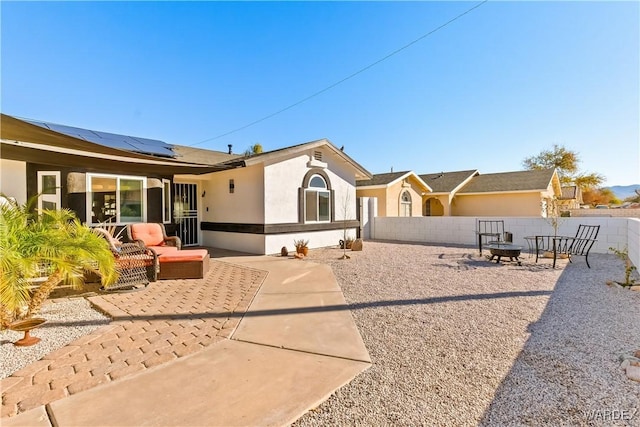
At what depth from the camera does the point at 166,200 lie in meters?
10.8

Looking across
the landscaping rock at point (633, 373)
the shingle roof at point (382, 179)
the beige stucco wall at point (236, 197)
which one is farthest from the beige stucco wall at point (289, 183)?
the landscaping rock at point (633, 373)

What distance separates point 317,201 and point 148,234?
6.28 meters

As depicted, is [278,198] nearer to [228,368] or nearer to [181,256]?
[181,256]

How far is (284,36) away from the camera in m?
12.1

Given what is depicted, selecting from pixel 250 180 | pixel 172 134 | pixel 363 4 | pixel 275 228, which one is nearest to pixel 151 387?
pixel 275 228

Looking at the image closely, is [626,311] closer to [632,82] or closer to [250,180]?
[632,82]

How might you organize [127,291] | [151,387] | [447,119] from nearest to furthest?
[151,387] → [127,291] → [447,119]

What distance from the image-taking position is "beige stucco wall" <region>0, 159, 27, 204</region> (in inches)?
318

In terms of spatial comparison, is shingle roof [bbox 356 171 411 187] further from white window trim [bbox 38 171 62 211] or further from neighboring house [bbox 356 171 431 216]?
white window trim [bbox 38 171 62 211]

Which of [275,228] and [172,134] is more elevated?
[172,134]

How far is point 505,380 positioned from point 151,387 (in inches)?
133

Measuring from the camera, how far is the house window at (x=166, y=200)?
34.9 feet

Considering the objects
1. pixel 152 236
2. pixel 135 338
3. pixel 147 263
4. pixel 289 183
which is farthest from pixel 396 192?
pixel 135 338

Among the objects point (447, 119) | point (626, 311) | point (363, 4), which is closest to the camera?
point (626, 311)
